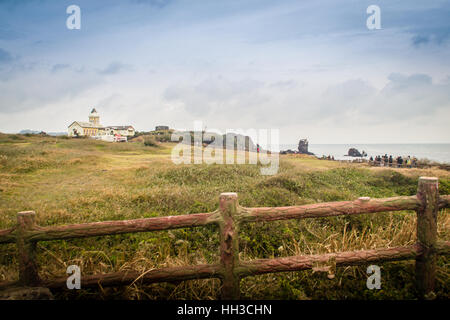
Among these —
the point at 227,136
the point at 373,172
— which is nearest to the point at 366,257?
the point at 373,172

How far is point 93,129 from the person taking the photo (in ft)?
102

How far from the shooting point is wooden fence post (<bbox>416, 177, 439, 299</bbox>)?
13.2 feet

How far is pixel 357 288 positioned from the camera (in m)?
4.38

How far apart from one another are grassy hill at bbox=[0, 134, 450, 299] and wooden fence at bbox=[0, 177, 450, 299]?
0.34 m

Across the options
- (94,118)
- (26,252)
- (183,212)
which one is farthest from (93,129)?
(26,252)

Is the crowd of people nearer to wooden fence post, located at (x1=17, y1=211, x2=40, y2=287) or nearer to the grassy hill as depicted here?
the grassy hill

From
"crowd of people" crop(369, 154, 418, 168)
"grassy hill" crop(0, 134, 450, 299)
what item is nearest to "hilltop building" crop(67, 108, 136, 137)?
"grassy hill" crop(0, 134, 450, 299)

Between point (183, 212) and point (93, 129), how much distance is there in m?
26.4

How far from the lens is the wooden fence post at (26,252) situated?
3.59 meters

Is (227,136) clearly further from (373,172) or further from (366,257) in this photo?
(366,257)

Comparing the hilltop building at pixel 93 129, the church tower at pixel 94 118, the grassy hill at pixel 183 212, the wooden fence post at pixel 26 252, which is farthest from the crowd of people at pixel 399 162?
the church tower at pixel 94 118

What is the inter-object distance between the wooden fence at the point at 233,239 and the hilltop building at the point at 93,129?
28.8m

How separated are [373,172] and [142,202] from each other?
51.5ft

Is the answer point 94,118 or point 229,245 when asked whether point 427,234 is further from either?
point 94,118
